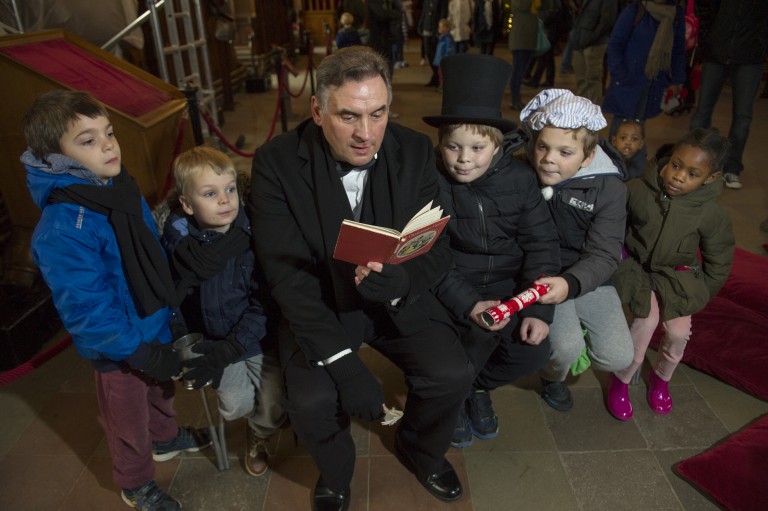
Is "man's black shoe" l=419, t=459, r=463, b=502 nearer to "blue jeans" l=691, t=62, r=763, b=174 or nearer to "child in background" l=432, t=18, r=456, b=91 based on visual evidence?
"blue jeans" l=691, t=62, r=763, b=174

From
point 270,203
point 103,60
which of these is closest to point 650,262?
point 270,203

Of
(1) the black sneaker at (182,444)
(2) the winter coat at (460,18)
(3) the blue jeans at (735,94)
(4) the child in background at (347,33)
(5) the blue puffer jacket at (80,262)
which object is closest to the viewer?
(5) the blue puffer jacket at (80,262)

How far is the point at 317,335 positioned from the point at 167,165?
2.47 m

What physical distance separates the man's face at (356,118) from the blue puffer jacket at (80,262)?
2.86ft

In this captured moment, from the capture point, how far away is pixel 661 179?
8.14ft

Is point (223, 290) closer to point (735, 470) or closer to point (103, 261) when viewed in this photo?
point (103, 261)

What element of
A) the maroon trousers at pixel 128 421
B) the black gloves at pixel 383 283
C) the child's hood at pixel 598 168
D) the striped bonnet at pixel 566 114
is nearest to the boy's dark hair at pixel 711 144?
the child's hood at pixel 598 168

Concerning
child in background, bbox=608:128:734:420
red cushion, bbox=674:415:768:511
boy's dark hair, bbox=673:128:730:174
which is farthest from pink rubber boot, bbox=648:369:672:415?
boy's dark hair, bbox=673:128:730:174

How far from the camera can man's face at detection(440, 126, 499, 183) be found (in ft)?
7.16

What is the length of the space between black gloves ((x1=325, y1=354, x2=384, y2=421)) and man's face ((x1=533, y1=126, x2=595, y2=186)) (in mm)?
1229

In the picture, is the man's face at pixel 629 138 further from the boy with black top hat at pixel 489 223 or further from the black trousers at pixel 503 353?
the black trousers at pixel 503 353

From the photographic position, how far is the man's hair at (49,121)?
5.94 ft

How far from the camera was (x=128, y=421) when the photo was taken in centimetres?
208

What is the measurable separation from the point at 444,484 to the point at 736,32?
188 inches
